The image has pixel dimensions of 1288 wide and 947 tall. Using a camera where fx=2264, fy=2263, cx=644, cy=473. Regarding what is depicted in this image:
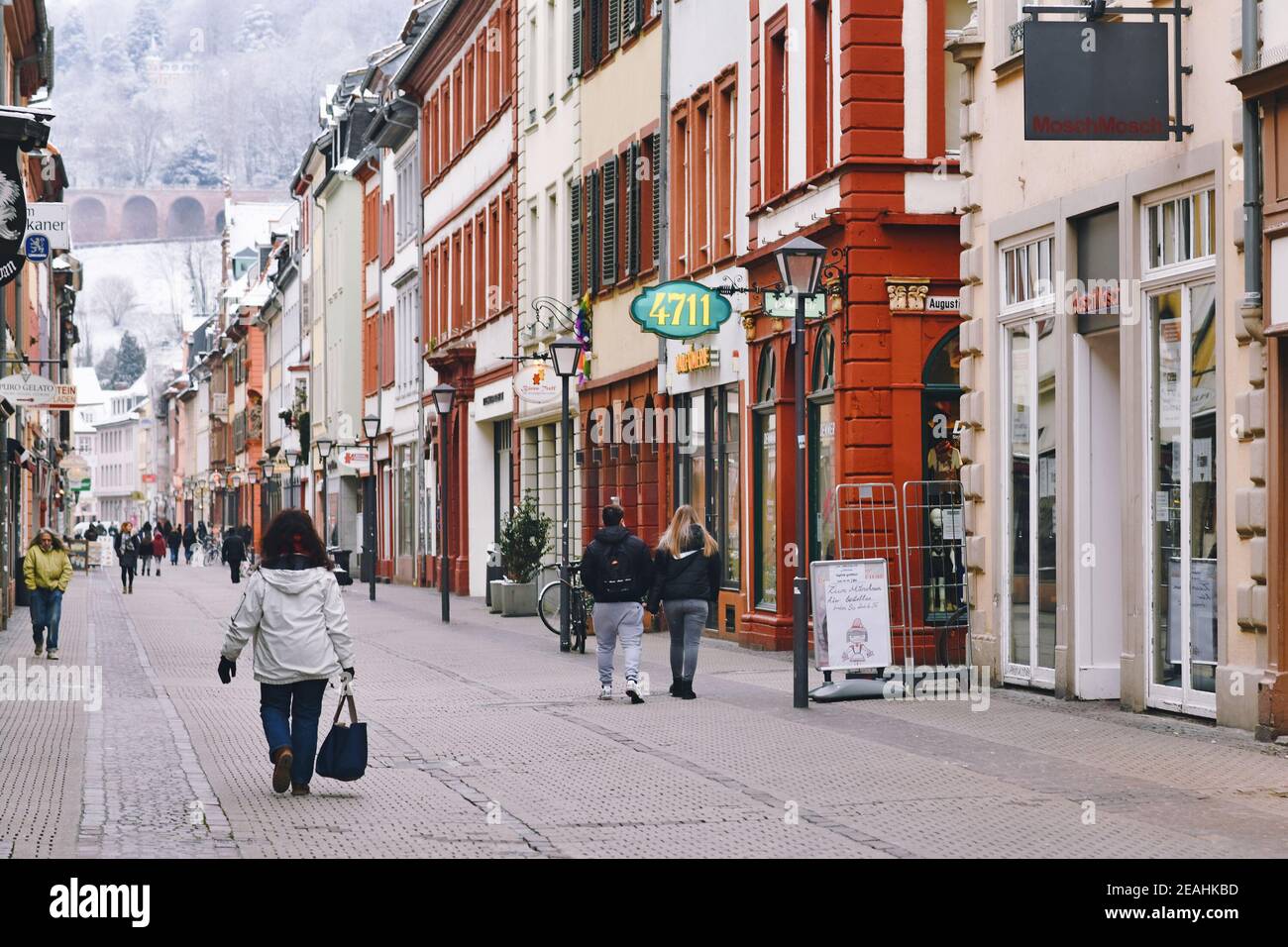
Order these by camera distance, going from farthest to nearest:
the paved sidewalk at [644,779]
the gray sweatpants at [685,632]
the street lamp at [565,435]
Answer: the street lamp at [565,435] → the gray sweatpants at [685,632] → the paved sidewalk at [644,779]

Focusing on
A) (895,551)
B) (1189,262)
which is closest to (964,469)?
(895,551)

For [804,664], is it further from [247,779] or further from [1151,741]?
[247,779]

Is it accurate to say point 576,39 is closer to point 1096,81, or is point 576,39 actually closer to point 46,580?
point 46,580

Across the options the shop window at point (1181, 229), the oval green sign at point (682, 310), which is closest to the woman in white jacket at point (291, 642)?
the shop window at point (1181, 229)

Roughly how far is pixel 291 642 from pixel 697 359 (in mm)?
16451

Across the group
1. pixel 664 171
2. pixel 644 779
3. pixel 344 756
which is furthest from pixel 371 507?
pixel 344 756

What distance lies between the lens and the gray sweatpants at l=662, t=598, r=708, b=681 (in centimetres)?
1934

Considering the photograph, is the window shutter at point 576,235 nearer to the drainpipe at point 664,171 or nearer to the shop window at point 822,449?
the drainpipe at point 664,171

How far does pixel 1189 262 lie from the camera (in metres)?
16.1

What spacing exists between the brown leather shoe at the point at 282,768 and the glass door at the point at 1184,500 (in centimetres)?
667

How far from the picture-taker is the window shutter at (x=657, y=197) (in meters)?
31.2

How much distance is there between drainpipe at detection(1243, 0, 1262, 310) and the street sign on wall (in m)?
1.05

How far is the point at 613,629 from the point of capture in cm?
1958

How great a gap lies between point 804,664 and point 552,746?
3321 millimetres
